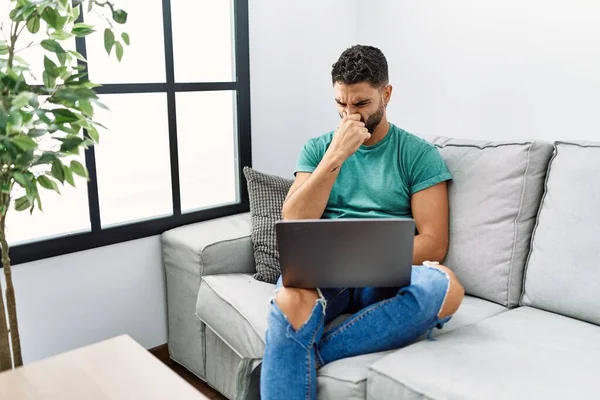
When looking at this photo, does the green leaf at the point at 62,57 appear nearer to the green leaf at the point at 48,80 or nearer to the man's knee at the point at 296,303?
the green leaf at the point at 48,80

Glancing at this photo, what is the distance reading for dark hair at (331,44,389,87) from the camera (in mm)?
1708

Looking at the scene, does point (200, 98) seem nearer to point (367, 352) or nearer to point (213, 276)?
point (213, 276)

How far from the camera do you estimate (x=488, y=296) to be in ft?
5.74

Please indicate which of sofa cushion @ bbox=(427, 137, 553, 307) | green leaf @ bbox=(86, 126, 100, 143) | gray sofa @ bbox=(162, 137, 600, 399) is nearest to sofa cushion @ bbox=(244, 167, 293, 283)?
gray sofa @ bbox=(162, 137, 600, 399)

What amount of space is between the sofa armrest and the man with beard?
320 mm

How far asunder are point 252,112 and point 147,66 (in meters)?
0.49

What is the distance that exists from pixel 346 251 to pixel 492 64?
127 cm

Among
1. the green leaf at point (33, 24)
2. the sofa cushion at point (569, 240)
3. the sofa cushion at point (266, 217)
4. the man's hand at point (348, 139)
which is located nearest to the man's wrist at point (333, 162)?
the man's hand at point (348, 139)

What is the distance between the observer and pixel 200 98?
91.6 inches

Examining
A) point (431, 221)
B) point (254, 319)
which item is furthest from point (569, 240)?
point (254, 319)

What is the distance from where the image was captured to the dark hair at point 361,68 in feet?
5.60

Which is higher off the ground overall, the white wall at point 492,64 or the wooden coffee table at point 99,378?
the white wall at point 492,64

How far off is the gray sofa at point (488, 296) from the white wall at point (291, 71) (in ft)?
2.02

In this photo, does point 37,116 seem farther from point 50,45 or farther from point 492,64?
point 492,64
